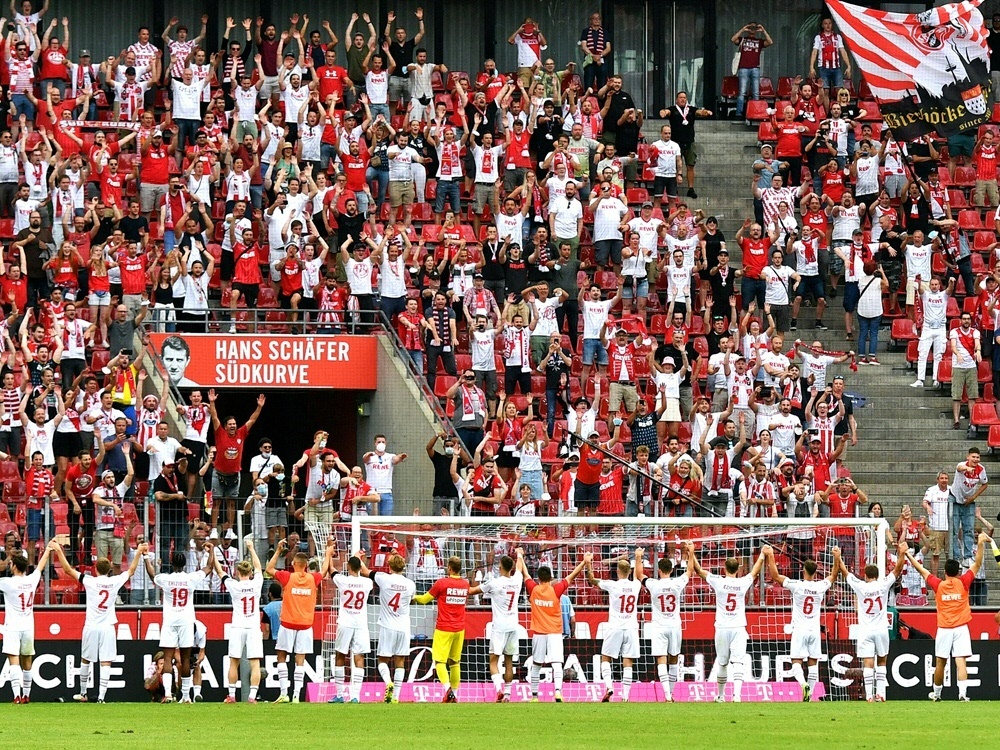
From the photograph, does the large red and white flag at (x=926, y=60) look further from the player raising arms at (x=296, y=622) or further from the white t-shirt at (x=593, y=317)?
the player raising arms at (x=296, y=622)

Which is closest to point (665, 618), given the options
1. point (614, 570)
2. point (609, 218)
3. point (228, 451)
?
point (614, 570)

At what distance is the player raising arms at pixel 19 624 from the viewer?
2195cm

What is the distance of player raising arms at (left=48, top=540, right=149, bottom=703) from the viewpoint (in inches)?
872

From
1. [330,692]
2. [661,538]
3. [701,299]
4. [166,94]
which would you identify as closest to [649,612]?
[661,538]

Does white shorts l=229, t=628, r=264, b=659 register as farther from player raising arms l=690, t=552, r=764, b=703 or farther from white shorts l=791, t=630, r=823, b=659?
white shorts l=791, t=630, r=823, b=659

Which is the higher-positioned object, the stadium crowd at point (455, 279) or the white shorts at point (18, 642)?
the stadium crowd at point (455, 279)

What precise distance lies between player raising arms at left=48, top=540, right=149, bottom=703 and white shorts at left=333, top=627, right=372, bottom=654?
8.31ft

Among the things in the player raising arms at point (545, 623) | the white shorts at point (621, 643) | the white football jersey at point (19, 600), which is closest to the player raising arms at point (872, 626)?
the white shorts at point (621, 643)

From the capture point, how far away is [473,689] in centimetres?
2289

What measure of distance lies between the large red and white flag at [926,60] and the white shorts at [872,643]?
459 inches

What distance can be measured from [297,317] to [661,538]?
24.1 feet

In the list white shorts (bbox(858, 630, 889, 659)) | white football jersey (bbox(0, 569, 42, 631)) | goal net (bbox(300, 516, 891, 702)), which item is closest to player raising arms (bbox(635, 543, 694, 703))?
goal net (bbox(300, 516, 891, 702))

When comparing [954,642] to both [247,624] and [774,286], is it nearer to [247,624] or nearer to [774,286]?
[247,624]

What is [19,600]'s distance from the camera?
72.6ft
